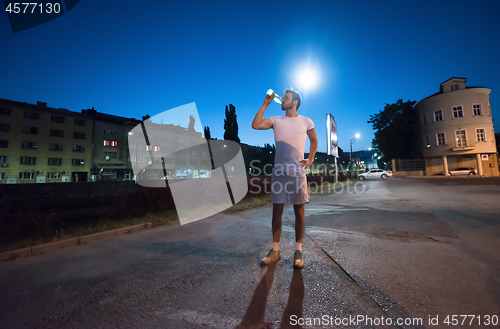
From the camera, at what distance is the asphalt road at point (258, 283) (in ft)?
5.70

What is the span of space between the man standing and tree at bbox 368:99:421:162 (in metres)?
41.8

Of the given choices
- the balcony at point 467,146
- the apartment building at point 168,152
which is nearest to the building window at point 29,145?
the apartment building at point 168,152

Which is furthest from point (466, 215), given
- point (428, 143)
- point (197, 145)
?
point (197, 145)

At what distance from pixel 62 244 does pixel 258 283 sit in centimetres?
371

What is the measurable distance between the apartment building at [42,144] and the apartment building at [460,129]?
58175 mm

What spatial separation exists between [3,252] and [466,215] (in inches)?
361

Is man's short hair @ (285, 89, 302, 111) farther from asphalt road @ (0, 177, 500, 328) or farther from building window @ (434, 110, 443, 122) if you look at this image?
building window @ (434, 110, 443, 122)

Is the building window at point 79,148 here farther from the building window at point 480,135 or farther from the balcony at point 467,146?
the building window at point 480,135

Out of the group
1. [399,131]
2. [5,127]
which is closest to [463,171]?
[399,131]

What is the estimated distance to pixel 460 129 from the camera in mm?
30047

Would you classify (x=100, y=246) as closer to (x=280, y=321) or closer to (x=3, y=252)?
(x=3, y=252)

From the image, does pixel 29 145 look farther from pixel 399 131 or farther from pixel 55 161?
pixel 399 131

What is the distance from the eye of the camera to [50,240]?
3.97m

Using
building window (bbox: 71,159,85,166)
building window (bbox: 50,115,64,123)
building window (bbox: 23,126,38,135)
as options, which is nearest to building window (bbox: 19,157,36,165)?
building window (bbox: 23,126,38,135)
